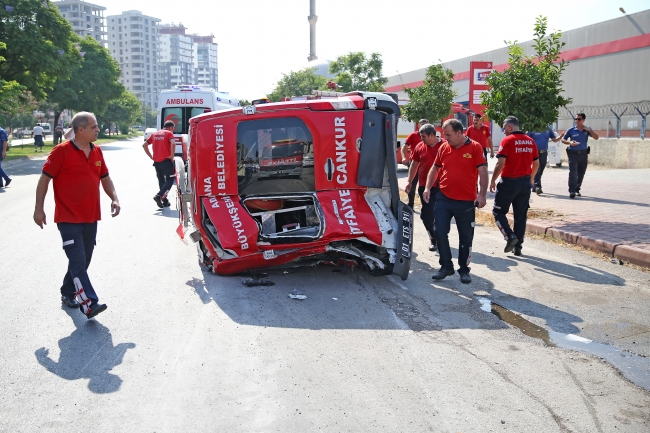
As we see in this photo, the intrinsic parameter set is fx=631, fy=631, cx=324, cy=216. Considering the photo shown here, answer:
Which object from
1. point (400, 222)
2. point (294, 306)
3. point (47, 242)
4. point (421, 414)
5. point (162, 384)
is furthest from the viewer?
point (47, 242)

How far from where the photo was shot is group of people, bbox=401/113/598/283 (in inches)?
284

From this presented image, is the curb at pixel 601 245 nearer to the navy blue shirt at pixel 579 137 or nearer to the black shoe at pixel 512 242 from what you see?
the black shoe at pixel 512 242

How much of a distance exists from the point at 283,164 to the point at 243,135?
664 millimetres

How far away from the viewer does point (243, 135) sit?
7570mm

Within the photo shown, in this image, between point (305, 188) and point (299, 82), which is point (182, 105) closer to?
point (305, 188)

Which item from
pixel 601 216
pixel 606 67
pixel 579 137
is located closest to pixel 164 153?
pixel 601 216

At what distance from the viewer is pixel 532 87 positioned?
36.7ft

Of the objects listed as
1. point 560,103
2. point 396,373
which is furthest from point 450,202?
point 560,103

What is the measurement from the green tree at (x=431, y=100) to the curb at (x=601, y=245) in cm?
1099

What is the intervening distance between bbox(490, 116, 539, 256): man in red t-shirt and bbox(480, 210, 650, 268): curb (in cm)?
112

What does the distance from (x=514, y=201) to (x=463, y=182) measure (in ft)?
6.09

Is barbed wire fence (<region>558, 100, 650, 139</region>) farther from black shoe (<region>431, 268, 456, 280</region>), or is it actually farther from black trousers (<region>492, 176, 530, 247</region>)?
black shoe (<region>431, 268, 456, 280</region>)

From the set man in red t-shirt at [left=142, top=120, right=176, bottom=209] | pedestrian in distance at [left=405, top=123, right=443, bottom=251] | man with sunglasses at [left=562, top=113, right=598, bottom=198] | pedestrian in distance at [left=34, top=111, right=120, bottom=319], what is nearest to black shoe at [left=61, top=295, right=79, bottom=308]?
pedestrian in distance at [left=34, top=111, right=120, bottom=319]

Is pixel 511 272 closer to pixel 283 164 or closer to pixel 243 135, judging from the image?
pixel 283 164
